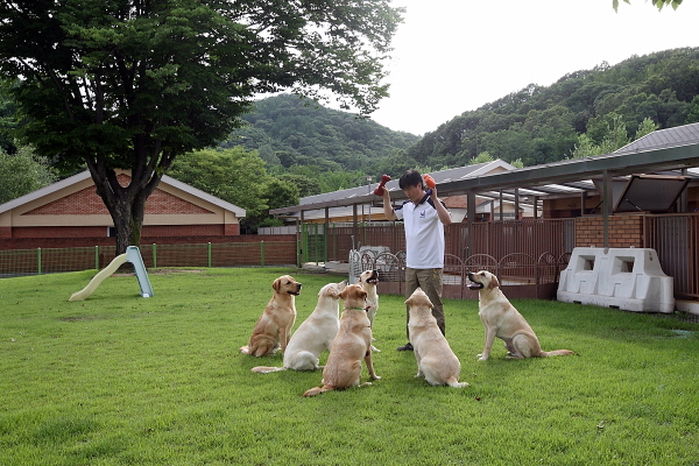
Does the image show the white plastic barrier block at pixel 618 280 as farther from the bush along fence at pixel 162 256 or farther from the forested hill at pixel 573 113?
the forested hill at pixel 573 113

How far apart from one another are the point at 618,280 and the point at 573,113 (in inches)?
2221

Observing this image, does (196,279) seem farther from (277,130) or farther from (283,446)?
(277,130)

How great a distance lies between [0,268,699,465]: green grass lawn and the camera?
12.7ft

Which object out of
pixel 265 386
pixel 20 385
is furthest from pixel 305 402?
pixel 20 385

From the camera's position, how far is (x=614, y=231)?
453 inches

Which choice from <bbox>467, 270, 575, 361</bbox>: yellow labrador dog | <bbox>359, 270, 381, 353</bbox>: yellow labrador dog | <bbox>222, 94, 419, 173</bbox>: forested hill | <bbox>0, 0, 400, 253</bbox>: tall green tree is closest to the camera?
<bbox>467, 270, 575, 361</bbox>: yellow labrador dog

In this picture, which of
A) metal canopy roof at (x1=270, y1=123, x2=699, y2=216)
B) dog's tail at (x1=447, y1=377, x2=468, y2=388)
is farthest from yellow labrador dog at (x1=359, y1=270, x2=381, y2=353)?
metal canopy roof at (x1=270, y1=123, x2=699, y2=216)

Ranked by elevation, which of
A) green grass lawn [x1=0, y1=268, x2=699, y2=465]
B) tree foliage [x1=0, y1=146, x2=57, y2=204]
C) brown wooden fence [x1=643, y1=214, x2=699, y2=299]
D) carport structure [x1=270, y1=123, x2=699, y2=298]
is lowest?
green grass lawn [x1=0, y1=268, x2=699, y2=465]

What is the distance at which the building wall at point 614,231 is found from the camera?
11.1 meters

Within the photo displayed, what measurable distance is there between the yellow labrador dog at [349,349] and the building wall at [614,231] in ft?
24.8

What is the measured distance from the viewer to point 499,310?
6.61 m

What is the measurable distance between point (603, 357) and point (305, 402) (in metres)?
3.66

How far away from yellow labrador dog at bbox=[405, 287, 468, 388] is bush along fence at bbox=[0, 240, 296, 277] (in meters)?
25.6

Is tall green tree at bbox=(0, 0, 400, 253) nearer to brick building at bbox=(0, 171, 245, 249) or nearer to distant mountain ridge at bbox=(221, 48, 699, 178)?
brick building at bbox=(0, 171, 245, 249)
